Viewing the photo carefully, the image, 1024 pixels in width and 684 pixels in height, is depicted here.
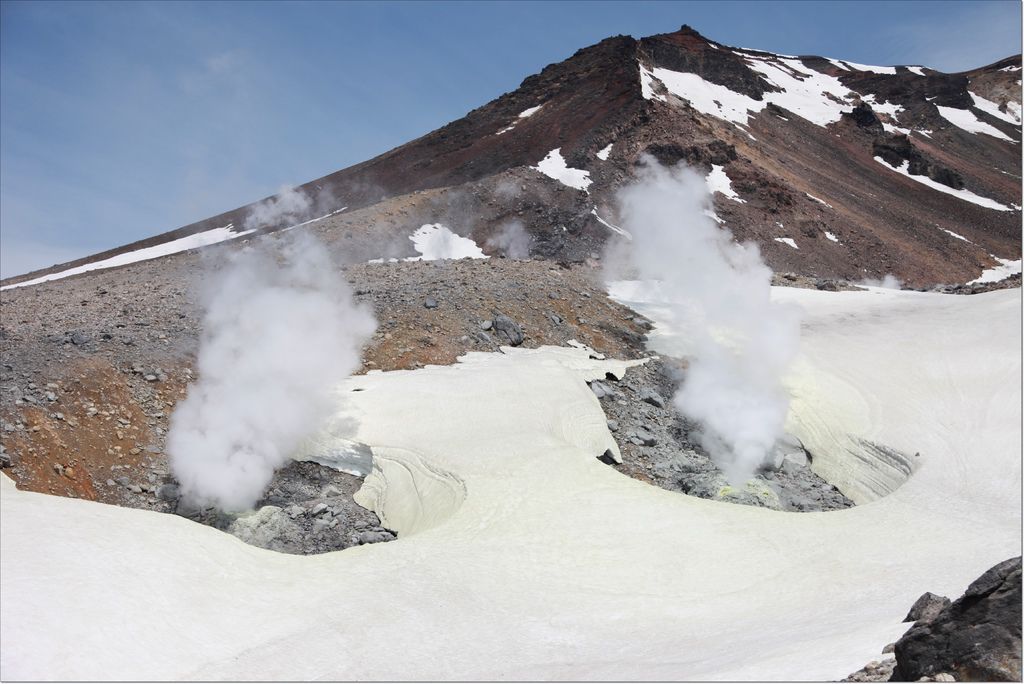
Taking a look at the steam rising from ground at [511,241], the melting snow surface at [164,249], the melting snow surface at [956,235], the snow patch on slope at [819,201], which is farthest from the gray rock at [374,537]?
the melting snow surface at [956,235]

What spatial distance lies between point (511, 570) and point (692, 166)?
44703 mm

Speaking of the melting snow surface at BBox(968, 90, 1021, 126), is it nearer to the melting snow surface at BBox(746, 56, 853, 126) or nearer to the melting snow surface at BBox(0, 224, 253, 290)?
the melting snow surface at BBox(746, 56, 853, 126)

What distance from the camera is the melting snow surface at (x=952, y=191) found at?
66312 millimetres

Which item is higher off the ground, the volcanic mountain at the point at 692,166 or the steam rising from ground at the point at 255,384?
the volcanic mountain at the point at 692,166

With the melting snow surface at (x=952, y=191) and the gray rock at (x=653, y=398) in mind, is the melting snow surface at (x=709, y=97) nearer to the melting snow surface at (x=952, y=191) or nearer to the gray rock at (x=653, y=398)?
the melting snow surface at (x=952, y=191)

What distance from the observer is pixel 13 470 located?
36.4 ft

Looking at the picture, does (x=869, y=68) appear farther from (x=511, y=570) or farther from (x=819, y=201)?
(x=511, y=570)

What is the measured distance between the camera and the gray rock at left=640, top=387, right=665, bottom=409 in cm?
1802

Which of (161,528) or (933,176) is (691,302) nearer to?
(161,528)

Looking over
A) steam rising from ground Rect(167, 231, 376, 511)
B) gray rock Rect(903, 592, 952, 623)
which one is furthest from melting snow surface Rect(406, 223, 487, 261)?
gray rock Rect(903, 592, 952, 623)

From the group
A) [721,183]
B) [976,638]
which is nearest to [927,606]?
[976,638]

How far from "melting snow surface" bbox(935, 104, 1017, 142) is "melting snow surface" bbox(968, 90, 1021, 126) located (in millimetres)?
3959

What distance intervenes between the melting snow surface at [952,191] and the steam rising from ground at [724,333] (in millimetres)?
34952

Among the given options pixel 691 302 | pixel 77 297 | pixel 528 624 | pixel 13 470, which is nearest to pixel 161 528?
pixel 13 470
